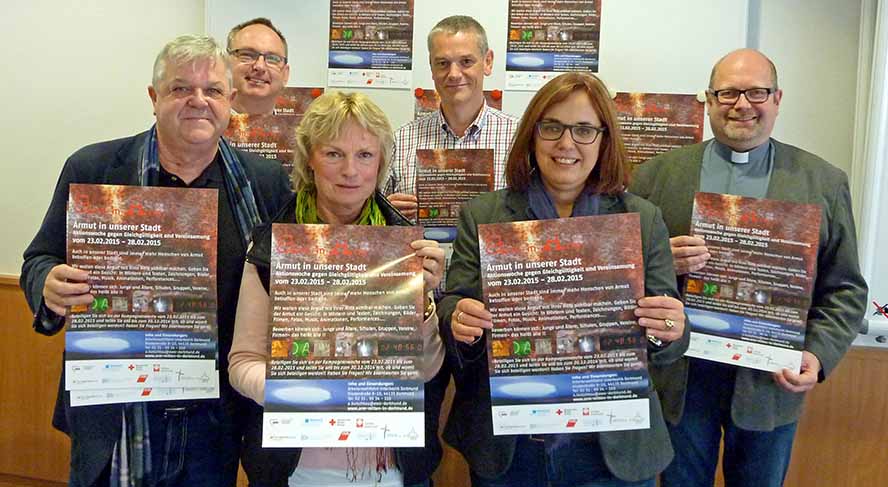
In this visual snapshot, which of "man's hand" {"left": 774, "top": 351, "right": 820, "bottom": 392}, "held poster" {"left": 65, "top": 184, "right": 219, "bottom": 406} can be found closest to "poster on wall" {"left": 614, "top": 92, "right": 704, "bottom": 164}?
"man's hand" {"left": 774, "top": 351, "right": 820, "bottom": 392}

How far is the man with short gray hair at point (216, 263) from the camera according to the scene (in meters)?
1.92

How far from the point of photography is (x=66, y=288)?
1.78m

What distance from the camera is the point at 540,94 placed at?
5.98ft

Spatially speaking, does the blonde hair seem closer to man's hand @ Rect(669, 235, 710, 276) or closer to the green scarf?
the green scarf

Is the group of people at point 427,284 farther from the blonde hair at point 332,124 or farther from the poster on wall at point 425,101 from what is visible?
the poster on wall at point 425,101

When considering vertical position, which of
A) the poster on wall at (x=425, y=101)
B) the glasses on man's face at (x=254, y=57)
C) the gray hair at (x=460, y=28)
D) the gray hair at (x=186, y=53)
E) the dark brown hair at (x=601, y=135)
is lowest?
the dark brown hair at (x=601, y=135)

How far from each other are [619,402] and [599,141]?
617mm

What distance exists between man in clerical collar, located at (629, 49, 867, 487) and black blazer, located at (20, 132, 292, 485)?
1.53 metres

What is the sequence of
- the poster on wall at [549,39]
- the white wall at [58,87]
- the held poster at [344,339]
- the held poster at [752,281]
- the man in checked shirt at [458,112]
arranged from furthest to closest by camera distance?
the white wall at [58,87]
the poster on wall at [549,39]
the man in checked shirt at [458,112]
the held poster at [752,281]
the held poster at [344,339]

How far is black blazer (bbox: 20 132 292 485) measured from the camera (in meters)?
1.92

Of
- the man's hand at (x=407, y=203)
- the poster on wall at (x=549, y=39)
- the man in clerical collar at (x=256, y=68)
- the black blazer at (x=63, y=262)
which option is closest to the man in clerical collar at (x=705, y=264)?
the man's hand at (x=407, y=203)

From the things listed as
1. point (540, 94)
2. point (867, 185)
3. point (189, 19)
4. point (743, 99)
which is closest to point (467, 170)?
point (540, 94)

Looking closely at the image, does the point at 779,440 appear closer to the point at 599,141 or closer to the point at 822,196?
the point at 822,196

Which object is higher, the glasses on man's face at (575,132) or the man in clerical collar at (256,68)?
the man in clerical collar at (256,68)
